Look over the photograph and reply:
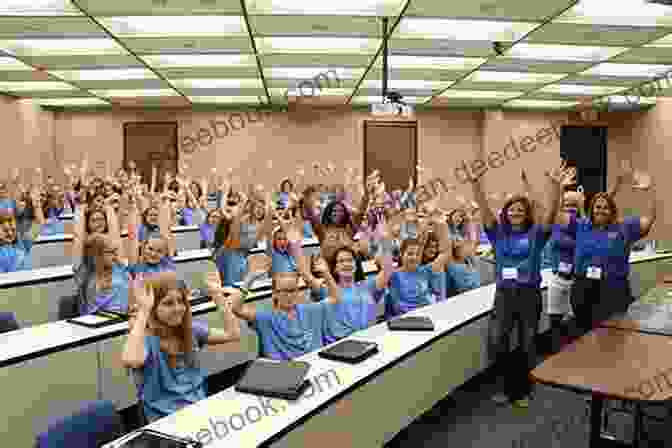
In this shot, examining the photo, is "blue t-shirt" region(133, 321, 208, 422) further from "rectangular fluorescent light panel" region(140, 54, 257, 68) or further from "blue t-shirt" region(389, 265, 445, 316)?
"rectangular fluorescent light panel" region(140, 54, 257, 68)

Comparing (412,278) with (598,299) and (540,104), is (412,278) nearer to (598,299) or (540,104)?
(598,299)

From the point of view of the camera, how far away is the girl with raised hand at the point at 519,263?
319cm

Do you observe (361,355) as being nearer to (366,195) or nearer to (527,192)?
(527,192)

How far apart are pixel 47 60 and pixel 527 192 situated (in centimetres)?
507

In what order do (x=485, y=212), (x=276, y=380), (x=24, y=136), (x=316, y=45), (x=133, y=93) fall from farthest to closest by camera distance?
(x=24, y=136) → (x=133, y=93) → (x=316, y=45) → (x=485, y=212) → (x=276, y=380)

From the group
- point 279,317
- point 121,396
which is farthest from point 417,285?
point 121,396

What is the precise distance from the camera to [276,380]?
2047 mm

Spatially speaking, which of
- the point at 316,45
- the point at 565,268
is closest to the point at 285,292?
the point at 565,268

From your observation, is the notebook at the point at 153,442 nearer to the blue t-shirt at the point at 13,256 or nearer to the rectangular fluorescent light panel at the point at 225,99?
the blue t-shirt at the point at 13,256

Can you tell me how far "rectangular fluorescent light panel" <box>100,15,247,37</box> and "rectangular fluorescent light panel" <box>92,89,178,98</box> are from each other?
340 centimetres

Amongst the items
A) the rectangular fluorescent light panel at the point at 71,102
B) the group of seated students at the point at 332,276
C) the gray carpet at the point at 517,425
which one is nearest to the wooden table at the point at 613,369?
the gray carpet at the point at 517,425

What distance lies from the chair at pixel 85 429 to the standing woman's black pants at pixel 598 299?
2913mm

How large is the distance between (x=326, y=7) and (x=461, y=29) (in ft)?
4.37

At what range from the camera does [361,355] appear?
7.80ft
